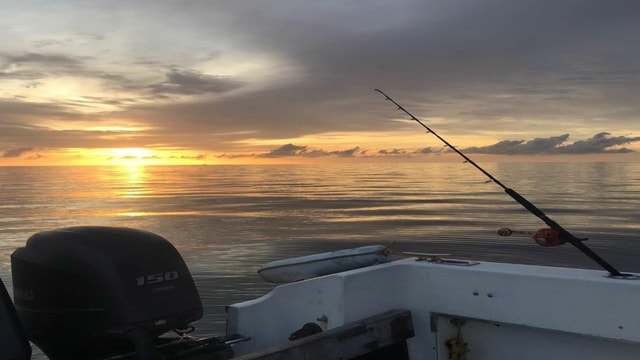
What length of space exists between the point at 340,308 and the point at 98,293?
1406 mm

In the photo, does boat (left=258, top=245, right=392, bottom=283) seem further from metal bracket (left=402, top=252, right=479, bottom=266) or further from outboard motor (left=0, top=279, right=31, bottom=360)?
outboard motor (left=0, top=279, right=31, bottom=360)

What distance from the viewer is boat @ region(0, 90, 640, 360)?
279 centimetres

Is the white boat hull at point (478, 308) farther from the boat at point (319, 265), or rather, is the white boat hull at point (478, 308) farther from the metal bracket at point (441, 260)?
the boat at point (319, 265)

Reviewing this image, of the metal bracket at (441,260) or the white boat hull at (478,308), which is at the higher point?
the metal bracket at (441,260)

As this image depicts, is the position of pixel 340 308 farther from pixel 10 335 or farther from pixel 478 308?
pixel 10 335

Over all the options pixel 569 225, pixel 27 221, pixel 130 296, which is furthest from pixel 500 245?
pixel 27 221

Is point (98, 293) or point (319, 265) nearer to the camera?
point (98, 293)

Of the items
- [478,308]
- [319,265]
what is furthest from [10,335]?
[478,308]

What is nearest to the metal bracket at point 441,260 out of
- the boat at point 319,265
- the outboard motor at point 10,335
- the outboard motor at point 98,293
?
the boat at point 319,265

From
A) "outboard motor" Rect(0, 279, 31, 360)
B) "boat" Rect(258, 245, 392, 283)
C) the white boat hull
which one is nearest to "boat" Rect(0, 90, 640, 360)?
the white boat hull

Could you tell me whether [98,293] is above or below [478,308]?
above

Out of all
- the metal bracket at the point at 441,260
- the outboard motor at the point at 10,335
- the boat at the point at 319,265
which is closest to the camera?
the outboard motor at the point at 10,335

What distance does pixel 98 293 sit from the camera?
2.92 meters

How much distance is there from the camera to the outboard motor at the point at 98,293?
114 inches
